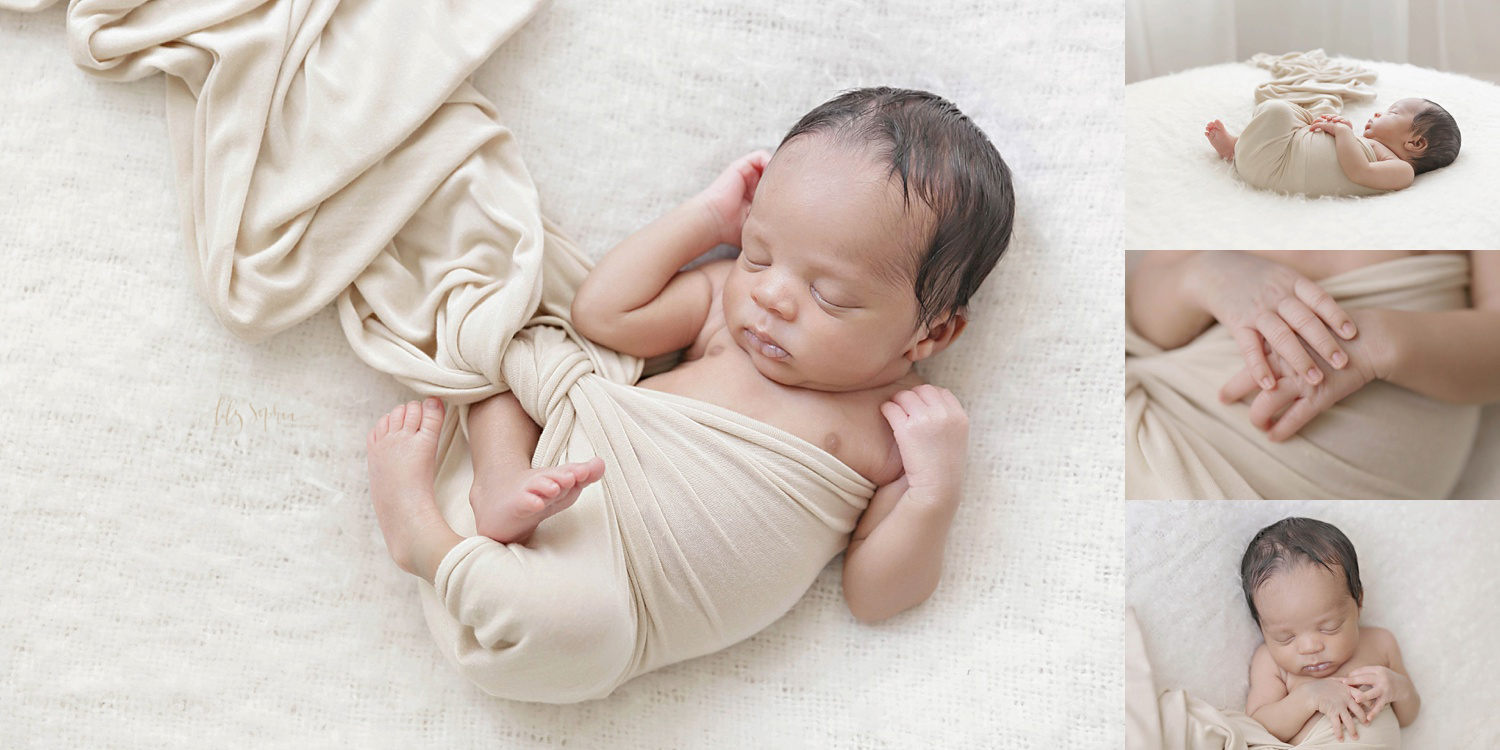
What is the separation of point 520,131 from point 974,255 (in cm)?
69

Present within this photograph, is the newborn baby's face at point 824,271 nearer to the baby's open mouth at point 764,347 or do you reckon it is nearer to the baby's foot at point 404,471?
the baby's open mouth at point 764,347

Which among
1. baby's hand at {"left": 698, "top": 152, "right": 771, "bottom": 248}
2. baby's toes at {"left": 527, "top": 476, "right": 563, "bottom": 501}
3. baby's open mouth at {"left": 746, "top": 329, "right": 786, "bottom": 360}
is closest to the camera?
baby's toes at {"left": 527, "top": 476, "right": 563, "bottom": 501}

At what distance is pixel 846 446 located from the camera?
4.56ft

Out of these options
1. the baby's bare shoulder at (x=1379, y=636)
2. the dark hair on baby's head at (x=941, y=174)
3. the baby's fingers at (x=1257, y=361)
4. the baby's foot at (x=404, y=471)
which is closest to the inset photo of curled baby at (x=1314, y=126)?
the baby's fingers at (x=1257, y=361)

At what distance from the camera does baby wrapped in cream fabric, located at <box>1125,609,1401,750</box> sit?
4.25 ft

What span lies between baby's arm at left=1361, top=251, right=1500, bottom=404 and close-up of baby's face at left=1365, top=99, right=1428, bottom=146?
6.9 inches

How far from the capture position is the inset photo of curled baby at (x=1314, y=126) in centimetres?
130

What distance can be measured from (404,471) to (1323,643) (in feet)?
3.99

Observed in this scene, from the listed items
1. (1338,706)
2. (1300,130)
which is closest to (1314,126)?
(1300,130)

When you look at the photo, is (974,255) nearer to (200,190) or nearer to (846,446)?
(846,446)

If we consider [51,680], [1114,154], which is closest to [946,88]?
[1114,154]

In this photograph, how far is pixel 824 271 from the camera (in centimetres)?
129

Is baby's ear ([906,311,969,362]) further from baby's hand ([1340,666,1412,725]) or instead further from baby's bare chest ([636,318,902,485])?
baby's hand ([1340,666,1412,725])
